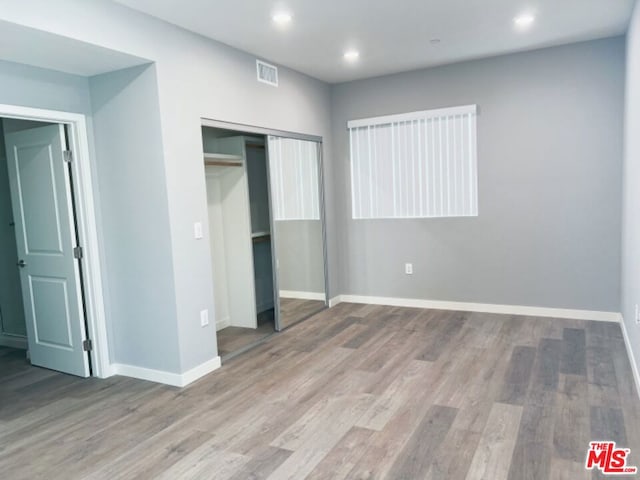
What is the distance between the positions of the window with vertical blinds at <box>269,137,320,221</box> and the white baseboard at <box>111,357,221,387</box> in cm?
159

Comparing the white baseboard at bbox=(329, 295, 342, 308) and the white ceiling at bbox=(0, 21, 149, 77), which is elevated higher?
the white ceiling at bbox=(0, 21, 149, 77)

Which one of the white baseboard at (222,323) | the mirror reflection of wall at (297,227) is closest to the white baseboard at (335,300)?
the mirror reflection of wall at (297,227)

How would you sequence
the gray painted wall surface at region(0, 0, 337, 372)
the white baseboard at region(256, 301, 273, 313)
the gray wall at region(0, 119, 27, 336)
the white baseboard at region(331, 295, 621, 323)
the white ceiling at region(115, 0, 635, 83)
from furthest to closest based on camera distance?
1. the white baseboard at region(256, 301, 273, 313)
2. the gray wall at region(0, 119, 27, 336)
3. the white baseboard at region(331, 295, 621, 323)
4. the white ceiling at region(115, 0, 635, 83)
5. the gray painted wall surface at region(0, 0, 337, 372)

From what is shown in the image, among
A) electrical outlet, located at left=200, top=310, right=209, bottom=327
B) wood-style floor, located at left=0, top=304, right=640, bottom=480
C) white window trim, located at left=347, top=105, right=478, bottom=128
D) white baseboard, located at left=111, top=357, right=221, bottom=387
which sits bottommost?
wood-style floor, located at left=0, top=304, right=640, bottom=480

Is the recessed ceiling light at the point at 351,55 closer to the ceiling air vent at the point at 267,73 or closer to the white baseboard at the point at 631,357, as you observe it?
the ceiling air vent at the point at 267,73

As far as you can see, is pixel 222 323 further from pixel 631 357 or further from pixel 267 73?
pixel 631 357

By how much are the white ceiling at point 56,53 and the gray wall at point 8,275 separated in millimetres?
1993

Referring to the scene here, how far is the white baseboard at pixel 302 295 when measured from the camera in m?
4.91

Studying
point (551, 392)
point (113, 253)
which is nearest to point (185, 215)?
point (113, 253)

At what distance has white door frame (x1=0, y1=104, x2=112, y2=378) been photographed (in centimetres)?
349

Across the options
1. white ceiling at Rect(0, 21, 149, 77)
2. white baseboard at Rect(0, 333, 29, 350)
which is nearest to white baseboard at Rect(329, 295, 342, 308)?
white baseboard at Rect(0, 333, 29, 350)

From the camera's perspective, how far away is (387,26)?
364 cm

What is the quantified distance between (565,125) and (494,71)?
2.92 feet

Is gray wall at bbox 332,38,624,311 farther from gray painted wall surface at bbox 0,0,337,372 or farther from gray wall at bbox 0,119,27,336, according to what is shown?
gray wall at bbox 0,119,27,336
